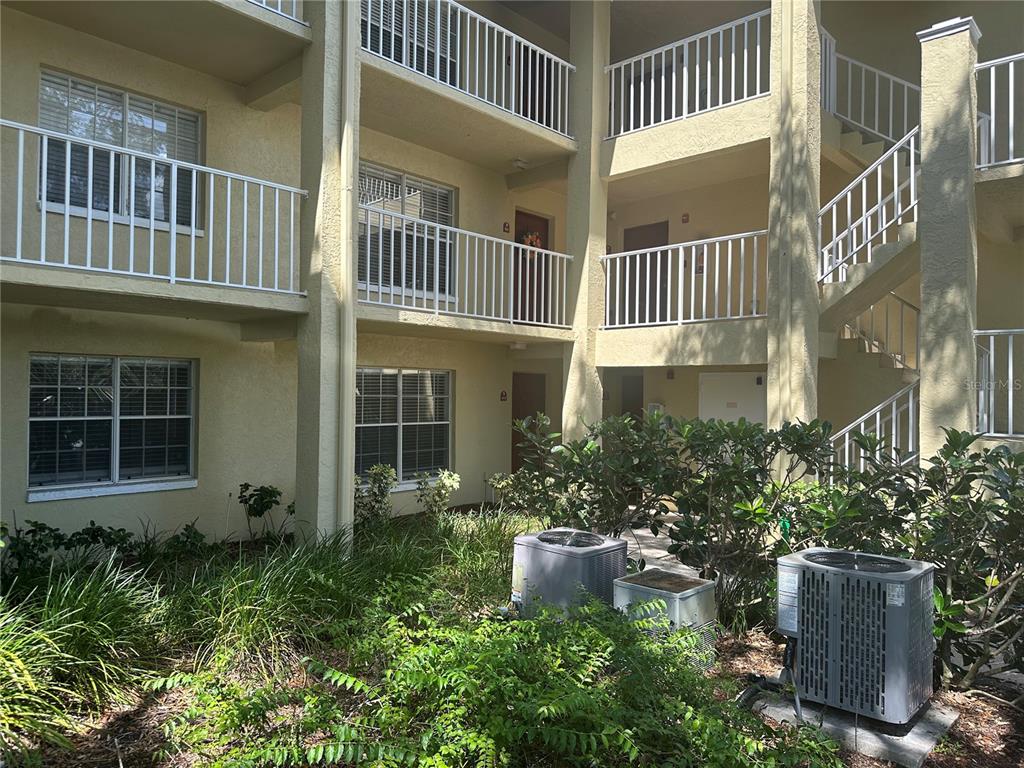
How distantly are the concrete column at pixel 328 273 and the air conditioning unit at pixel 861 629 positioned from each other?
16.2ft

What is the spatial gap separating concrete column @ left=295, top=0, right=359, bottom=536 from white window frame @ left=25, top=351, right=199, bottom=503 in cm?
180

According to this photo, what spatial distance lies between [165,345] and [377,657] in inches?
213

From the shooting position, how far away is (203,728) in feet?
11.9

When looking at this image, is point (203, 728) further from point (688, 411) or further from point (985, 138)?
point (688, 411)

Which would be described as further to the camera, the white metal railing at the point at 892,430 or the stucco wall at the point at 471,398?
the stucco wall at the point at 471,398

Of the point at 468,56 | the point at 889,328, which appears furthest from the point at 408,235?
the point at 889,328

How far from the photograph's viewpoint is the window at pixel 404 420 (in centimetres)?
1076

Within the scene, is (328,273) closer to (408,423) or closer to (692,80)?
(408,423)

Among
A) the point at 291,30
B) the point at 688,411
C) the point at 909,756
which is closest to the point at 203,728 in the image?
the point at 909,756

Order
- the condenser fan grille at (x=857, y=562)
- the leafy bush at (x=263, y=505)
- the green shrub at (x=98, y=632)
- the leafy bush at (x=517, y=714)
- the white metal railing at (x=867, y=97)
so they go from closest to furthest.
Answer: the leafy bush at (x=517, y=714) < the condenser fan grille at (x=857, y=562) < the green shrub at (x=98, y=632) < the leafy bush at (x=263, y=505) < the white metal railing at (x=867, y=97)

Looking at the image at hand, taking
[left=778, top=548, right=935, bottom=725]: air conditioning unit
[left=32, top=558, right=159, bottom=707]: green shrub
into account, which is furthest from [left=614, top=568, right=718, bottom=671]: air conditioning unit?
[left=32, top=558, right=159, bottom=707]: green shrub

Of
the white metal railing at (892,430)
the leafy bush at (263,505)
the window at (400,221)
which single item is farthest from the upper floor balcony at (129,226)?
the white metal railing at (892,430)

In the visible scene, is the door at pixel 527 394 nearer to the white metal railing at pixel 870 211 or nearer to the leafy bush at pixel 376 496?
the leafy bush at pixel 376 496

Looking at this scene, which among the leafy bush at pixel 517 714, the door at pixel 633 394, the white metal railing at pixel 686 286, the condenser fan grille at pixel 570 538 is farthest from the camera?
the door at pixel 633 394
